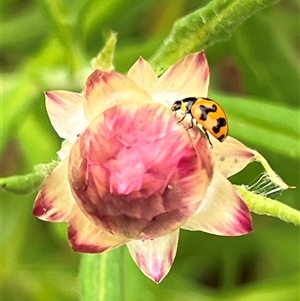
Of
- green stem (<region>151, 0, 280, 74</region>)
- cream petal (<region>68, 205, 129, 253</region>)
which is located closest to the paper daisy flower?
cream petal (<region>68, 205, 129, 253</region>)

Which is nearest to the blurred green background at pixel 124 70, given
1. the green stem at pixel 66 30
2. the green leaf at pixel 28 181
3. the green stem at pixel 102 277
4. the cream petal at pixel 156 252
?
the green stem at pixel 66 30

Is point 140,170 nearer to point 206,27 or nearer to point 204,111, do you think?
point 204,111

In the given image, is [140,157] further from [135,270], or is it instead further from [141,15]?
[141,15]

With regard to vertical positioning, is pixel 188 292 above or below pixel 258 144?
below

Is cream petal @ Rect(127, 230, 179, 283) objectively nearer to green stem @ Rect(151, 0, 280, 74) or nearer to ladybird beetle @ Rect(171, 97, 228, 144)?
ladybird beetle @ Rect(171, 97, 228, 144)

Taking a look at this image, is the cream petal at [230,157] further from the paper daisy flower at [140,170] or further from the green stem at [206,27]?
the green stem at [206,27]

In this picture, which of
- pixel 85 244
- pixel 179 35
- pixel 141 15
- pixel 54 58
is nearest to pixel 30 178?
pixel 85 244
